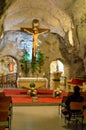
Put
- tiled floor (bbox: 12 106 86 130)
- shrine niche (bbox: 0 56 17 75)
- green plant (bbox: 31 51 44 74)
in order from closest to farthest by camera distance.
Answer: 1. tiled floor (bbox: 12 106 86 130)
2. green plant (bbox: 31 51 44 74)
3. shrine niche (bbox: 0 56 17 75)

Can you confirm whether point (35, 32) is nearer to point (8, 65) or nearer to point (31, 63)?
point (31, 63)

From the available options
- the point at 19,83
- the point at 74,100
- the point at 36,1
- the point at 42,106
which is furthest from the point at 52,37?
the point at 74,100

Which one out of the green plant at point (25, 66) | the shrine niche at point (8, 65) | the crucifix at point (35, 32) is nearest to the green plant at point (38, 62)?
the crucifix at point (35, 32)

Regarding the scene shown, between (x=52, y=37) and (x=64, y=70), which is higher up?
(x=52, y=37)

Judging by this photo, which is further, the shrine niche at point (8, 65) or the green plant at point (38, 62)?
the shrine niche at point (8, 65)

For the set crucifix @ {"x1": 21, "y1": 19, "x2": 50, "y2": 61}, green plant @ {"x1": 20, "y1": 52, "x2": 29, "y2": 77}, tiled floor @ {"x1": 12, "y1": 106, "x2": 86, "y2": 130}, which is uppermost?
crucifix @ {"x1": 21, "y1": 19, "x2": 50, "y2": 61}

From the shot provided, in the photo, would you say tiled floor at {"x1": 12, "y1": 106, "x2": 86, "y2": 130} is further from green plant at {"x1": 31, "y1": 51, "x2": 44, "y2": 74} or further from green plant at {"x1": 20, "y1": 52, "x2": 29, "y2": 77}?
green plant at {"x1": 20, "y1": 52, "x2": 29, "y2": 77}

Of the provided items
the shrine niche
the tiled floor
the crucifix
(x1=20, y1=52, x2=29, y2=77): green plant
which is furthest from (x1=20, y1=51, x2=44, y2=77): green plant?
the tiled floor

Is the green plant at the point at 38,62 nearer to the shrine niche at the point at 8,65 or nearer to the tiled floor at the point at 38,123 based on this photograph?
the shrine niche at the point at 8,65

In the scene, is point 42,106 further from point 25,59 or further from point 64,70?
point 64,70

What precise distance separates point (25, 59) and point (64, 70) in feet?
12.1

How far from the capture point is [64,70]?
77.3 ft

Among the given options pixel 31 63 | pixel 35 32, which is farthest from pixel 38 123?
pixel 35 32

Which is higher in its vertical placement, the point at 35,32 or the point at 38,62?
the point at 35,32
